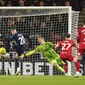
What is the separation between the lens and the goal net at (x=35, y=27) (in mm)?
16828

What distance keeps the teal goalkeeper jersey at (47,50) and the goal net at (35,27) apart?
1.96 ft

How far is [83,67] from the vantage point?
16156 millimetres

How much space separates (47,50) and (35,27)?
4.88ft

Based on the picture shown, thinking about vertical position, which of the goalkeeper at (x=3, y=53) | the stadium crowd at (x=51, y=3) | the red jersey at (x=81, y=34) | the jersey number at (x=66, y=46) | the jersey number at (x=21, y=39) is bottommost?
the goalkeeper at (x=3, y=53)

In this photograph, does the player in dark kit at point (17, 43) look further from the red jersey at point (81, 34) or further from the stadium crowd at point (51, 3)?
the stadium crowd at point (51, 3)

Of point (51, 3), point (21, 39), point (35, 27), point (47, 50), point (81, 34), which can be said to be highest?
point (51, 3)

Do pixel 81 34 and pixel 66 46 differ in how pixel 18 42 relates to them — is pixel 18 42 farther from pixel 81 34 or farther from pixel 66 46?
pixel 81 34

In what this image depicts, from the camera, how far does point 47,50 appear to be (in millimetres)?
16266

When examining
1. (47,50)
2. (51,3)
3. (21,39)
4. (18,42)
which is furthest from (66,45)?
(51,3)

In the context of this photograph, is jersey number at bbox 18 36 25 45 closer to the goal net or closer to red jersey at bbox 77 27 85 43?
the goal net

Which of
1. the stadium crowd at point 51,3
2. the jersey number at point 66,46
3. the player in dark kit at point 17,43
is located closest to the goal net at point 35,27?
the player in dark kit at point 17,43


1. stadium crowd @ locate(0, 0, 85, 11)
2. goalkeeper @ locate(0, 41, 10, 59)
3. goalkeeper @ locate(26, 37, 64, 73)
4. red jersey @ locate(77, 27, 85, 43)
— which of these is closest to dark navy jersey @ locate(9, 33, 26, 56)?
goalkeeper @ locate(26, 37, 64, 73)

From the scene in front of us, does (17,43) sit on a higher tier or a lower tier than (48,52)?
higher

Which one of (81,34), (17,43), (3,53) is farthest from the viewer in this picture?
(3,53)
